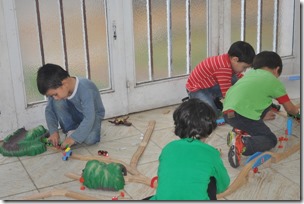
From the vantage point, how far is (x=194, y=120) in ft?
A: 5.43

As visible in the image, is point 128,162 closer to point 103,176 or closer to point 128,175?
point 128,175

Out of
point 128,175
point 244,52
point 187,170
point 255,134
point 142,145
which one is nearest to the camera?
point 187,170

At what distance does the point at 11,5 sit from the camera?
2.76 meters

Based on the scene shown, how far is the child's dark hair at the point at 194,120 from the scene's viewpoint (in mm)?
1657

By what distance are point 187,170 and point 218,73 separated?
154 centimetres

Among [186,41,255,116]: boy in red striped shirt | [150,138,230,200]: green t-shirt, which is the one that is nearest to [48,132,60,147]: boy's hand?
[186,41,255,116]: boy in red striped shirt

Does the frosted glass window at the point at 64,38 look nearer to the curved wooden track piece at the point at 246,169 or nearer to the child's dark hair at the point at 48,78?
the child's dark hair at the point at 48,78

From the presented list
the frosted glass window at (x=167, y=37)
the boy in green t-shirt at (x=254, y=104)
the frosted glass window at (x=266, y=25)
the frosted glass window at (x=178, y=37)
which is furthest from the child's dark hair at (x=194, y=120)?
the frosted glass window at (x=266, y=25)

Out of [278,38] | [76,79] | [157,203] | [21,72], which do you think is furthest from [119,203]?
[278,38]

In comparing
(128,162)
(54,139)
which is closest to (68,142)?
(54,139)

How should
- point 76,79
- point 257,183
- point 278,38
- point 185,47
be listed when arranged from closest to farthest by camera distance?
point 257,183
point 76,79
point 185,47
point 278,38

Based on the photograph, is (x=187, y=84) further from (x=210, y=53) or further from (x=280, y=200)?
(x=280, y=200)

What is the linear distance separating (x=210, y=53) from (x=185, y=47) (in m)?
0.19

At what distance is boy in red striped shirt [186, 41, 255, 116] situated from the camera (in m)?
2.89
